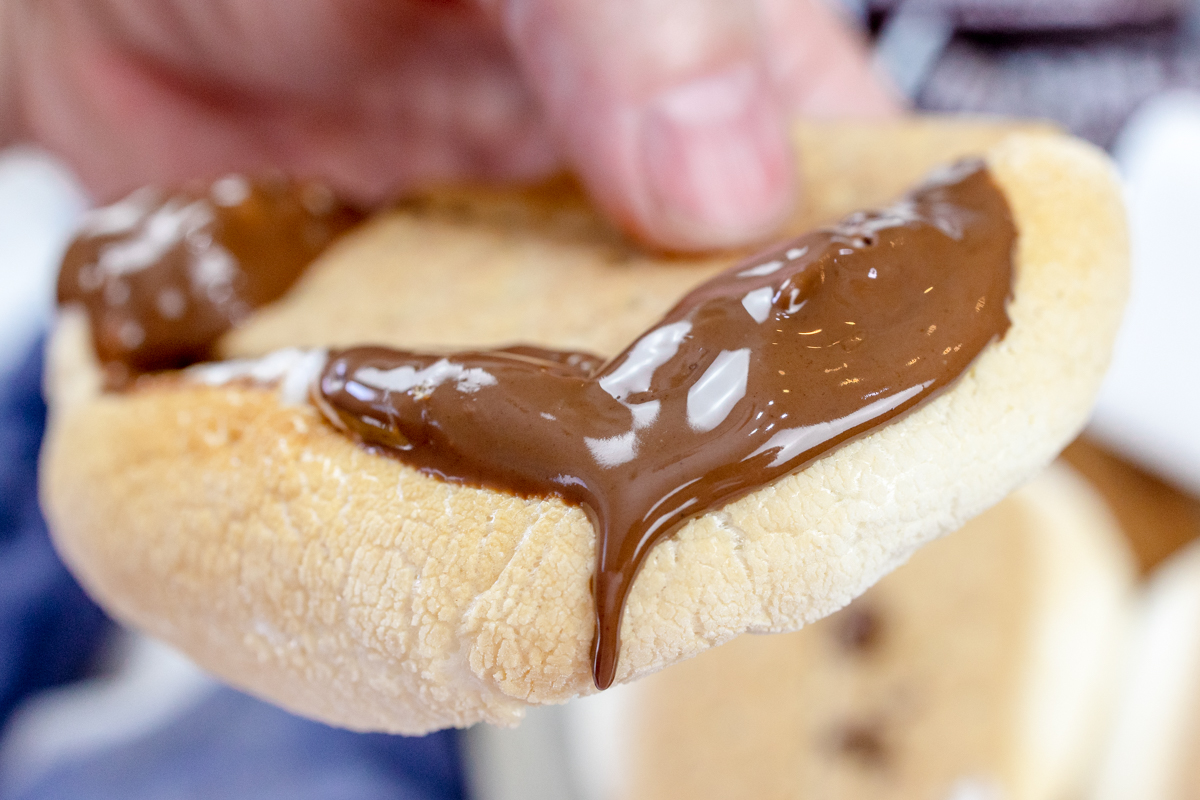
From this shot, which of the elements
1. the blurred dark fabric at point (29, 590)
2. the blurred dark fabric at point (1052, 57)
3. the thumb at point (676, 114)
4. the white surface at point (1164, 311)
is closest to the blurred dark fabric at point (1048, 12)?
the blurred dark fabric at point (1052, 57)

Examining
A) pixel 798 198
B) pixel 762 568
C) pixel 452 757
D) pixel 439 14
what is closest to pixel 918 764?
pixel 452 757

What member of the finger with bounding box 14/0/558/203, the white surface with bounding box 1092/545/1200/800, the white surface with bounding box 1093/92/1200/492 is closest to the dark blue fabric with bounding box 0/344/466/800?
the finger with bounding box 14/0/558/203

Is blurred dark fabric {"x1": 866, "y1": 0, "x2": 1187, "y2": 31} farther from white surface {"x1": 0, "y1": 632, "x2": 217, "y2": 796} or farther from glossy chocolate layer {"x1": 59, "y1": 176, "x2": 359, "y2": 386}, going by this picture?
white surface {"x1": 0, "y1": 632, "x2": 217, "y2": 796}

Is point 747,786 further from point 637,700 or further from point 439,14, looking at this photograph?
point 439,14

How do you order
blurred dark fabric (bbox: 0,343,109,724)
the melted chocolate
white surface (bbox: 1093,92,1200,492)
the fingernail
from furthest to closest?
blurred dark fabric (bbox: 0,343,109,724)
white surface (bbox: 1093,92,1200,492)
the fingernail
the melted chocolate

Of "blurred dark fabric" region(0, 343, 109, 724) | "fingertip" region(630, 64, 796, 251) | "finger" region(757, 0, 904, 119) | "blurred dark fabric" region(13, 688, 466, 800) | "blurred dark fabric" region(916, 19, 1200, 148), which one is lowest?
"blurred dark fabric" region(13, 688, 466, 800)
